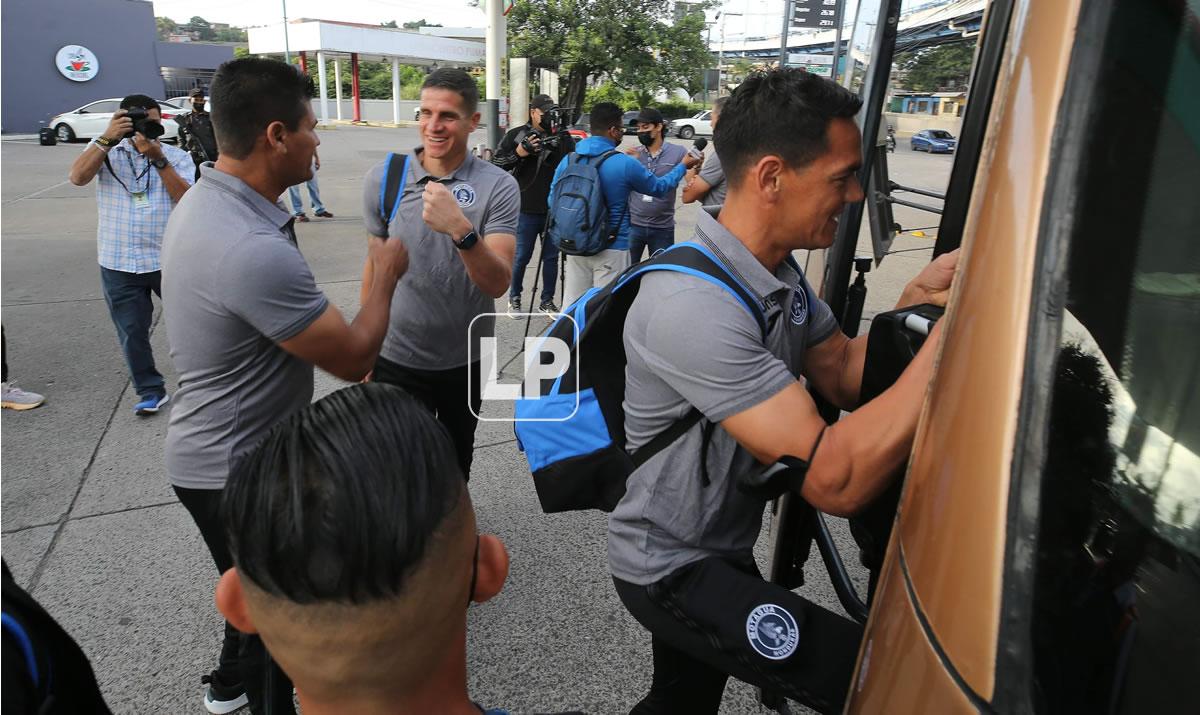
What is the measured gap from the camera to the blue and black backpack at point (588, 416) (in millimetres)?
1605

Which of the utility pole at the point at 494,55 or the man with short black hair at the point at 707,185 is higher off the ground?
the utility pole at the point at 494,55

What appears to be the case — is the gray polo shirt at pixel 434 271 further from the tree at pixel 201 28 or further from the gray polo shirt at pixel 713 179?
the tree at pixel 201 28

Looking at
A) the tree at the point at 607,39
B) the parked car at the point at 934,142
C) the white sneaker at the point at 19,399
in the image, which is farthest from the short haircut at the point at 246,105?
the tree at the point at 607,39

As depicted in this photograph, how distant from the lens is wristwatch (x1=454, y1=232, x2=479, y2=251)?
104 inches

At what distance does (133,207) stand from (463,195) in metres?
2.64

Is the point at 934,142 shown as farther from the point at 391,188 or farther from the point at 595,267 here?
Answer: the point at 595,267

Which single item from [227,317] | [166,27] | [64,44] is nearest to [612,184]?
[227,317]

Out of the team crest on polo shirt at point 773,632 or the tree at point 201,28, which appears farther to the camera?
the tree at point 201,28

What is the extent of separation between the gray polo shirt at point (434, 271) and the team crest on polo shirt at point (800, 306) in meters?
1.50

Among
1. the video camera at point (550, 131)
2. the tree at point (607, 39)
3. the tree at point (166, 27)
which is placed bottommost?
the video camera at point (550, 131)

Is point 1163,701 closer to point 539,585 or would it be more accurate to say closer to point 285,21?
point 539,585

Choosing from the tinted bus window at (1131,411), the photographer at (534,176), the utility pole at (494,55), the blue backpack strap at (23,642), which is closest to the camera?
the tinted bus window at (1131,411)

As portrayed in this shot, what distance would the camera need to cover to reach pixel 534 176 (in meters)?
6.52

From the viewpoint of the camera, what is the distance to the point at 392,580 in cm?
75
